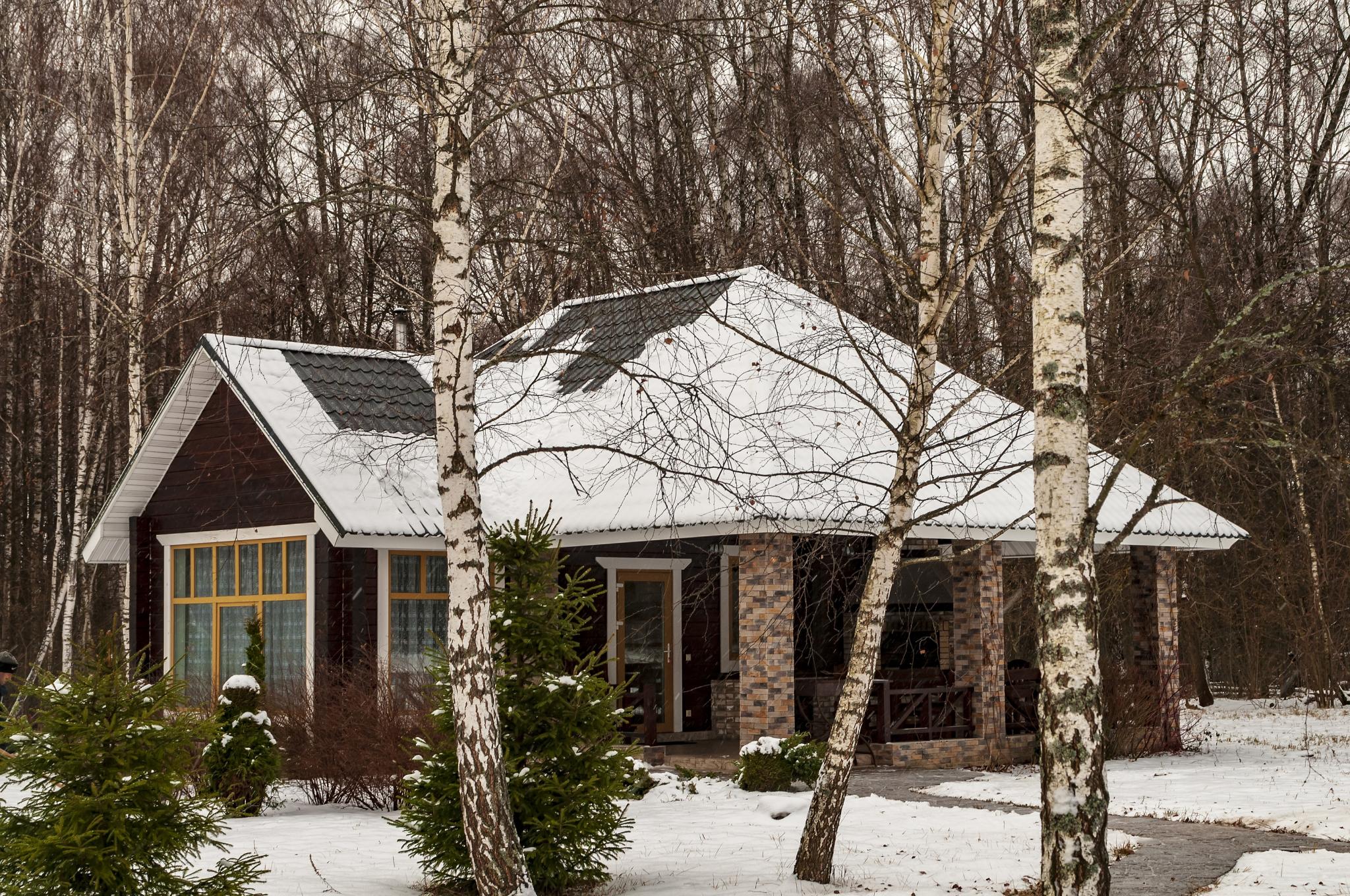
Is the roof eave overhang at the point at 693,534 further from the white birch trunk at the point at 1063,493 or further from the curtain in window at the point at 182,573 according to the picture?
the white birch trunk at the point at 1063,493

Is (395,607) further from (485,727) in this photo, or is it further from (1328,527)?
(1328,527)

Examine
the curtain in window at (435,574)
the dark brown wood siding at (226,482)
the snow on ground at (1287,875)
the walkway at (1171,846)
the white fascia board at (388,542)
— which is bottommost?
the walkway at (1171,846)

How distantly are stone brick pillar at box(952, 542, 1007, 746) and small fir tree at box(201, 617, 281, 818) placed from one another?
7.85 m

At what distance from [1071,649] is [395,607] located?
37.0 ft

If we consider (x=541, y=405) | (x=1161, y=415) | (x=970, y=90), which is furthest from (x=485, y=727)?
(x=541, y=405)

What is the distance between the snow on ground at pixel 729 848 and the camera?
10000mm

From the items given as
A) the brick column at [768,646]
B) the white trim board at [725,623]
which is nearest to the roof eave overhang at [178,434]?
the brick column at [768,646]

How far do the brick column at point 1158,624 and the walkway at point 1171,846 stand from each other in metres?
5.27

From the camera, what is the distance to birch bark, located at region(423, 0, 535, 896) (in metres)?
8.59

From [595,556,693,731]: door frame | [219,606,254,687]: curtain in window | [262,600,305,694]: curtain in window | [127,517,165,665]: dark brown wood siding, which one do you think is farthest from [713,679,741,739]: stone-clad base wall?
[127,517,165,665]: dark brown wood siding

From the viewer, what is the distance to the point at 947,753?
1694 cm

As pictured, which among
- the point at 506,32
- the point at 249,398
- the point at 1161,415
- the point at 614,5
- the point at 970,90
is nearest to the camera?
the point at 1161,415

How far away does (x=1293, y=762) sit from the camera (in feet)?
57.9

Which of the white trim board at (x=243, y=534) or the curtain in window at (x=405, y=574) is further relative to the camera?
the curtain in window at (x=405, y=574)
